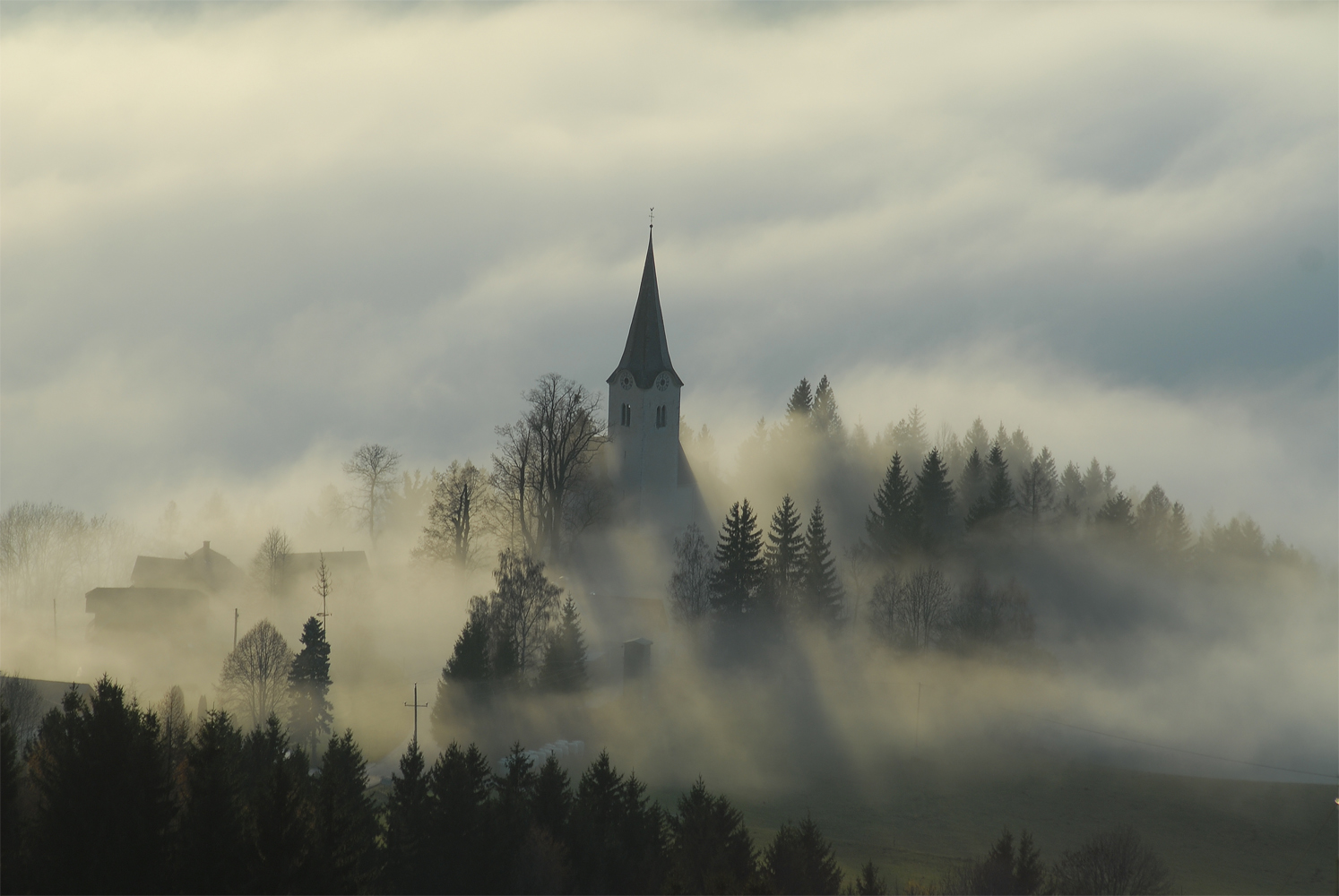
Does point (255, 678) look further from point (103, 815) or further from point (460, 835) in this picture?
point (103, 815)

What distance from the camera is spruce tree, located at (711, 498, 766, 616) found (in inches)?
2972

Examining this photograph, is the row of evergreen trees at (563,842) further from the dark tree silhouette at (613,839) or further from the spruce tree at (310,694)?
the spruce tree at (310,694)

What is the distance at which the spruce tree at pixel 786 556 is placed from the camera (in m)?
78.9

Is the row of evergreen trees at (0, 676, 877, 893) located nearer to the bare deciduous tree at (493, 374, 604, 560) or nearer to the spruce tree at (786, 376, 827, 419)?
the bare deciduous tree at (493, 374, 604, 560)

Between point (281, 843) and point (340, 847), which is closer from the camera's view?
point (281, 843)

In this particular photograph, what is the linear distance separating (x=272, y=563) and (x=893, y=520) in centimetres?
4304

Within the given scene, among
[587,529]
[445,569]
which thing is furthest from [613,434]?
[445,569]

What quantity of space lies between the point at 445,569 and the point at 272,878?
159 ft

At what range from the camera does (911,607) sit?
271 ft

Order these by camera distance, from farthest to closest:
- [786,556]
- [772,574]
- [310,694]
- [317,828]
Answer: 1. [786,556]
2. [772,574]
3. [310,694]
4. [317,828]

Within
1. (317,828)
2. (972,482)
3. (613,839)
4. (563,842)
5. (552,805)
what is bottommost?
(613,839)

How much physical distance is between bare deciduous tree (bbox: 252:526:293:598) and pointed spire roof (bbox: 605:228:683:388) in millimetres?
26217

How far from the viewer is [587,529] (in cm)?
8531

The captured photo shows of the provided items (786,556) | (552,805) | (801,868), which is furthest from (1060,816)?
(552,805)
